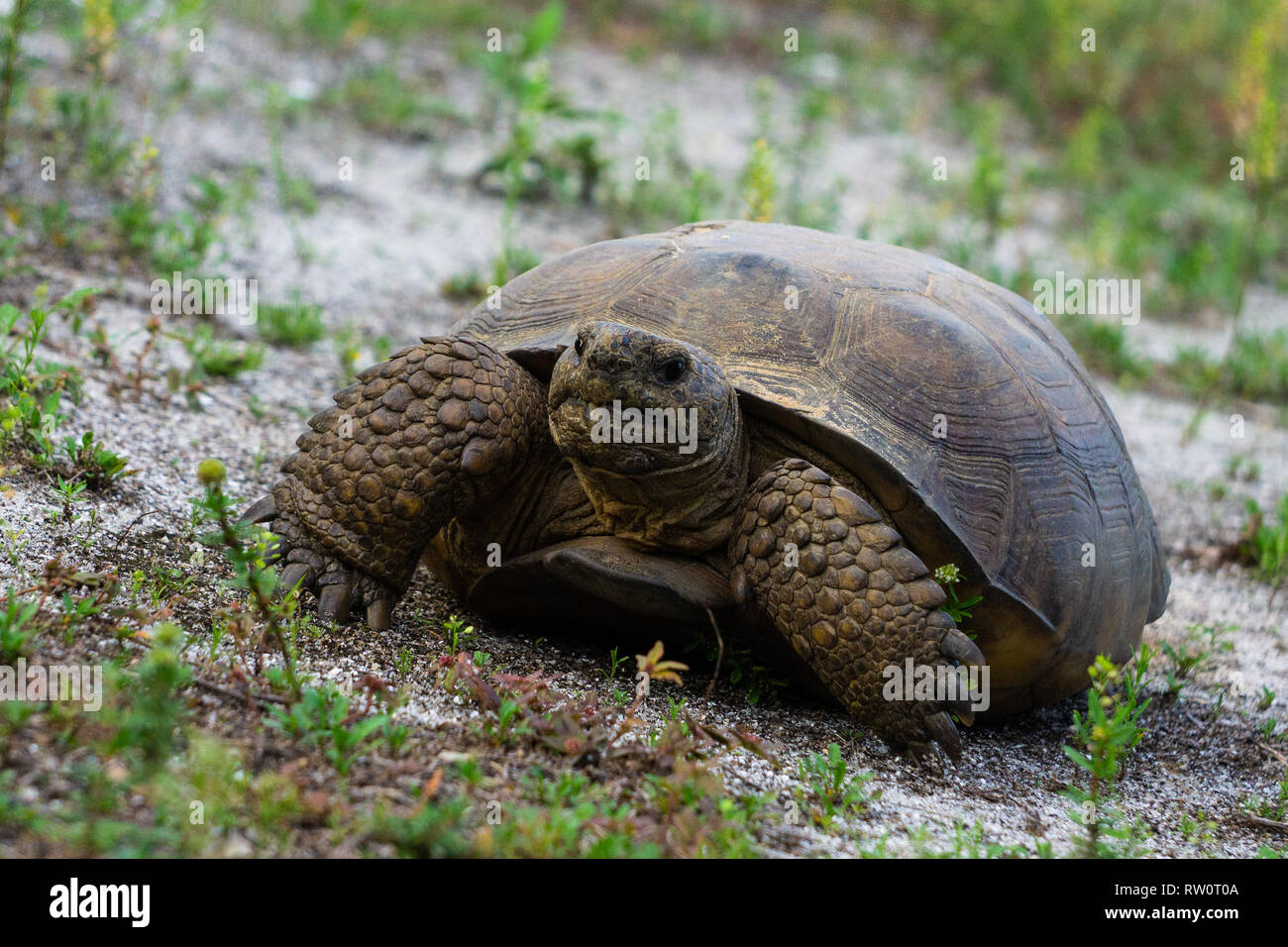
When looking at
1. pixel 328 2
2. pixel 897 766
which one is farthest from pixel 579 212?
pixel 897 766

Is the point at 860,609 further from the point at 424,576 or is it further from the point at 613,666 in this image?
the point at 424,576

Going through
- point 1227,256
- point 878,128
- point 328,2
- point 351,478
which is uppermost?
point 328,2

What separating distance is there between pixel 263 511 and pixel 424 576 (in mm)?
649

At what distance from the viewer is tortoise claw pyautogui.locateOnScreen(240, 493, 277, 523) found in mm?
2859

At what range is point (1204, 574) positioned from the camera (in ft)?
14.9

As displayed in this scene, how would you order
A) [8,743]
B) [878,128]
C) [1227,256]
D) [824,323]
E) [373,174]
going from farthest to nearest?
[878,128], [1227,256], [373,174], [824,323], [8,743]

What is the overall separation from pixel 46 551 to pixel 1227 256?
329 inches

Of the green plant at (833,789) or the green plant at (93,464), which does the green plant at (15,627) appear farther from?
the green plant at (833,789)

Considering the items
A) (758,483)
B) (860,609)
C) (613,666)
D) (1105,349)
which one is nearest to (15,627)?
(613,666)

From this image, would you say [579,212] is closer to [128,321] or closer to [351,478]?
[128,321]

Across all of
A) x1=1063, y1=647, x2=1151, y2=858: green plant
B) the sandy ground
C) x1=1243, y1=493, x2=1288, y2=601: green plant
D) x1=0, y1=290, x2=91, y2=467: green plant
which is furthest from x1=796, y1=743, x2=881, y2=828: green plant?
x1=1243, y1=493, x2=1288, y2=601: green plant

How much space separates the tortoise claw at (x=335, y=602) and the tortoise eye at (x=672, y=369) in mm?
926

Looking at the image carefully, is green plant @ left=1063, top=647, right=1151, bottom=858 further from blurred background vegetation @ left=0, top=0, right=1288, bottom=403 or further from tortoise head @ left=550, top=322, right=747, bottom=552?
blurred background vegetation @ left=0, top=0, right=1288, bottom=403

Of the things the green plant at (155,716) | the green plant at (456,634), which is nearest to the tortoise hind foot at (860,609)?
the green plant at (456,634)
